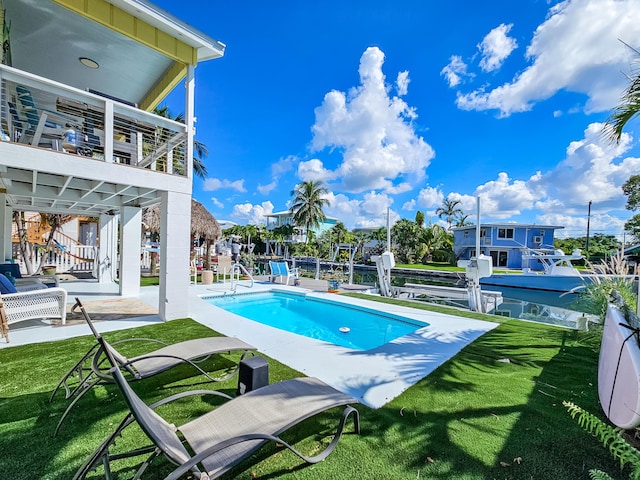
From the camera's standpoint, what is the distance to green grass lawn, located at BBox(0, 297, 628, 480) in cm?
236

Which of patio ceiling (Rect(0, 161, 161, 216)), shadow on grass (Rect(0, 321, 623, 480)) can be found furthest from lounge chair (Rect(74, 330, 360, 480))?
patio ceiling (Rect(0, 161, 161, 216))

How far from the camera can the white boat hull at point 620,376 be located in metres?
2.35

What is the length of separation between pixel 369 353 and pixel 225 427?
3.25 m

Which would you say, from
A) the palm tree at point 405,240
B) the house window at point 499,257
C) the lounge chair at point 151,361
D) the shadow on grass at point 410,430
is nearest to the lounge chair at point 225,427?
the shadow on grass at point 410,430

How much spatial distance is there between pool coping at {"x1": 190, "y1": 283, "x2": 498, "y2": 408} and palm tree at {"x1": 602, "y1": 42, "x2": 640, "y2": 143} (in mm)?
4158

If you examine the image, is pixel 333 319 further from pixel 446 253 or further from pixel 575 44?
pixel 446 253

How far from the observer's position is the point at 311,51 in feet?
51.8

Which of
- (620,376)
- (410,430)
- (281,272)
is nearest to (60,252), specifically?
(281,272)

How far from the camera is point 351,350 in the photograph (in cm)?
523

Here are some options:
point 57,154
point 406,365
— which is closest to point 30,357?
point 57,154

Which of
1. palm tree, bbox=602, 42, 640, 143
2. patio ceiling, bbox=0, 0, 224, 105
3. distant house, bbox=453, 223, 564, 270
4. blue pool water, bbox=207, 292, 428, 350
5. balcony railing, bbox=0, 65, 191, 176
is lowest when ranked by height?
blue pool water, bbox=207, 292, 428, 350

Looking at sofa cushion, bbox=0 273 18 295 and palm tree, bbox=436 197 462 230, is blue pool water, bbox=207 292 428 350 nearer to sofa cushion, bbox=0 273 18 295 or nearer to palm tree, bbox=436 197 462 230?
sofa cushion, bbox=0 273 18 295

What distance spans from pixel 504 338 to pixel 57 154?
928 cm

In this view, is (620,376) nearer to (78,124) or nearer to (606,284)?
(606,284)
